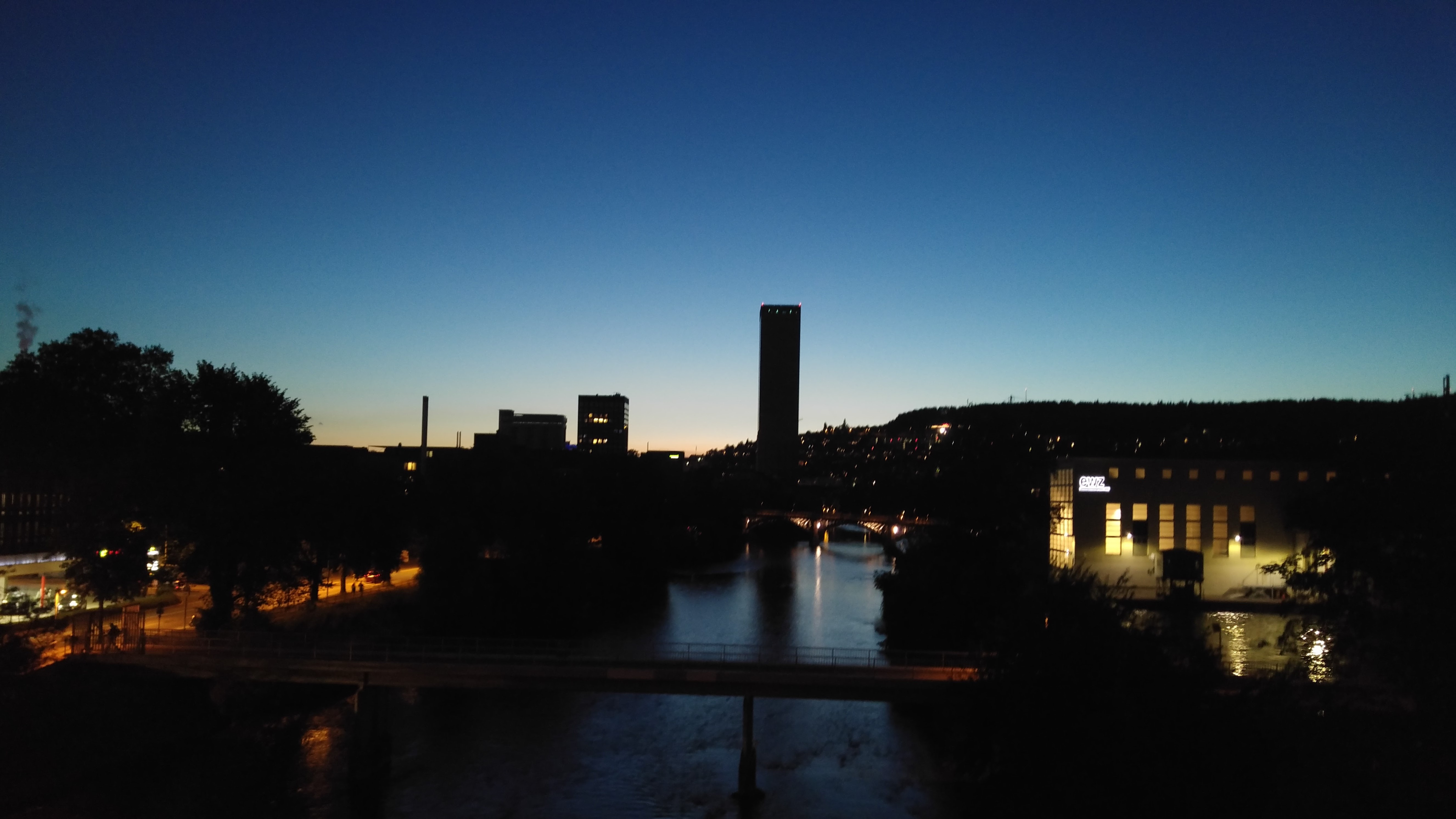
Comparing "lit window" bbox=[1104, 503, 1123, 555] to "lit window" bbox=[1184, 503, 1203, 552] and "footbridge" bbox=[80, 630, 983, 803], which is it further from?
"footbridge" bbox=[80, 630, 983, 803]

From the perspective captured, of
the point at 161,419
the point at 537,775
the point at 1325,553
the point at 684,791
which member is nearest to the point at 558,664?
the point at 537,775

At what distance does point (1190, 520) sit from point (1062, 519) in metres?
6.17

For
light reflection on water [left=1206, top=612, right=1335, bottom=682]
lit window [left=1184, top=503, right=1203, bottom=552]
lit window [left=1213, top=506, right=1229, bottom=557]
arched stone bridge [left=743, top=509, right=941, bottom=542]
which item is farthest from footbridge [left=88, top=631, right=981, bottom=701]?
arched stone bridge [left=743, top=509, right=941, bottom=542]

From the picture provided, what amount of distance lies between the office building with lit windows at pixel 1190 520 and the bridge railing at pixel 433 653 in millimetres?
24753

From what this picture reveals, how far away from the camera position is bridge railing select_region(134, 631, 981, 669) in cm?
2397

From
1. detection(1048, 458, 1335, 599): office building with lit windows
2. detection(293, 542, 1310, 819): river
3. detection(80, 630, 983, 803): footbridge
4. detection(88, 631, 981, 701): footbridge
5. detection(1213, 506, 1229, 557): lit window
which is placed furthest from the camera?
detection(1213, 506, 1229, 557): lit window

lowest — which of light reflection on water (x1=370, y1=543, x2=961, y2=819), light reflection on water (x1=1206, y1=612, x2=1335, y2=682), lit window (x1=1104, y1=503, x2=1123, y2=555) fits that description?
light reflection on water (x1=370, y1=543, x2=961, y2=819)

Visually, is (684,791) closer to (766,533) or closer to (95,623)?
(95,623)

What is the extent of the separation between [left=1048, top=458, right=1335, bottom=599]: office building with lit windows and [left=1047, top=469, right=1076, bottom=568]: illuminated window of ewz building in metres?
0.49

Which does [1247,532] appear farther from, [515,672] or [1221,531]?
[515,672]

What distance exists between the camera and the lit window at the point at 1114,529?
50750 mm

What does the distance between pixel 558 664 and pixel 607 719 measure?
4840 millimetres

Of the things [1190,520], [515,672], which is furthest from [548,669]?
[1190,520]

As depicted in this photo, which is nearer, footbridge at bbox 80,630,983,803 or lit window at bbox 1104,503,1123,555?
footbridge at bbox 80,630,983,803
